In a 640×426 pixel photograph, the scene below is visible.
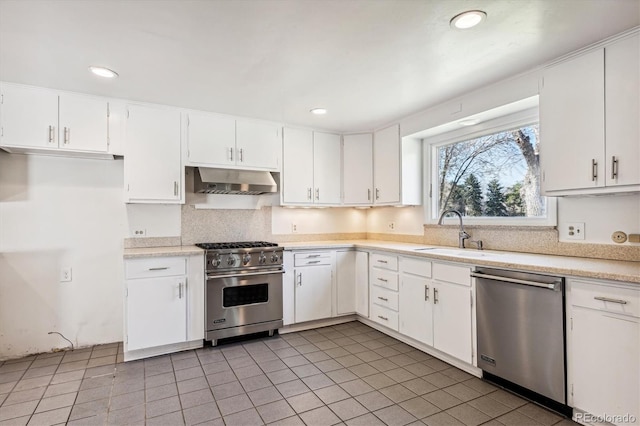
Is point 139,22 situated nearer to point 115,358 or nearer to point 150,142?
point 150,142

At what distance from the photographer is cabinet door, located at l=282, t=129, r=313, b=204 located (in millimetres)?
3996

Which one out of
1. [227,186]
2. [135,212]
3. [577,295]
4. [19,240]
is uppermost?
[227,186]

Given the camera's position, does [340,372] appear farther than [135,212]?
No

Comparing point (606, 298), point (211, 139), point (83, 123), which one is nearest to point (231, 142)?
point (211, 139)

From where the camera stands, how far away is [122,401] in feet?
7.47

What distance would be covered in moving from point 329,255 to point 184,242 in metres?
1.61

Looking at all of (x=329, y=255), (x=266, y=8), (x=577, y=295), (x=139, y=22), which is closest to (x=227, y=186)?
(x=329, y=255)

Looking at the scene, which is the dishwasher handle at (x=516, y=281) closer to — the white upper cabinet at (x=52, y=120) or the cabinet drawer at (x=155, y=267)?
the cabinet drawer at (x=155, y=267)

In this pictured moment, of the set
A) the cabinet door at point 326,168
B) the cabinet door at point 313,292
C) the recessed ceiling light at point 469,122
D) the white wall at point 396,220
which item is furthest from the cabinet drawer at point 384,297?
the recessed ceiling light at point 469,122

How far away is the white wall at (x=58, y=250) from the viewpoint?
3033 millimetres

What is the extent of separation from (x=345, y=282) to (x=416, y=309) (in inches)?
41.0

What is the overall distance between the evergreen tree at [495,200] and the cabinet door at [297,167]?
1959 mm

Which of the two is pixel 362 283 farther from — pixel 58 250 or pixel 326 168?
pixel 58 250

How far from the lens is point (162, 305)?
10.0 feet
